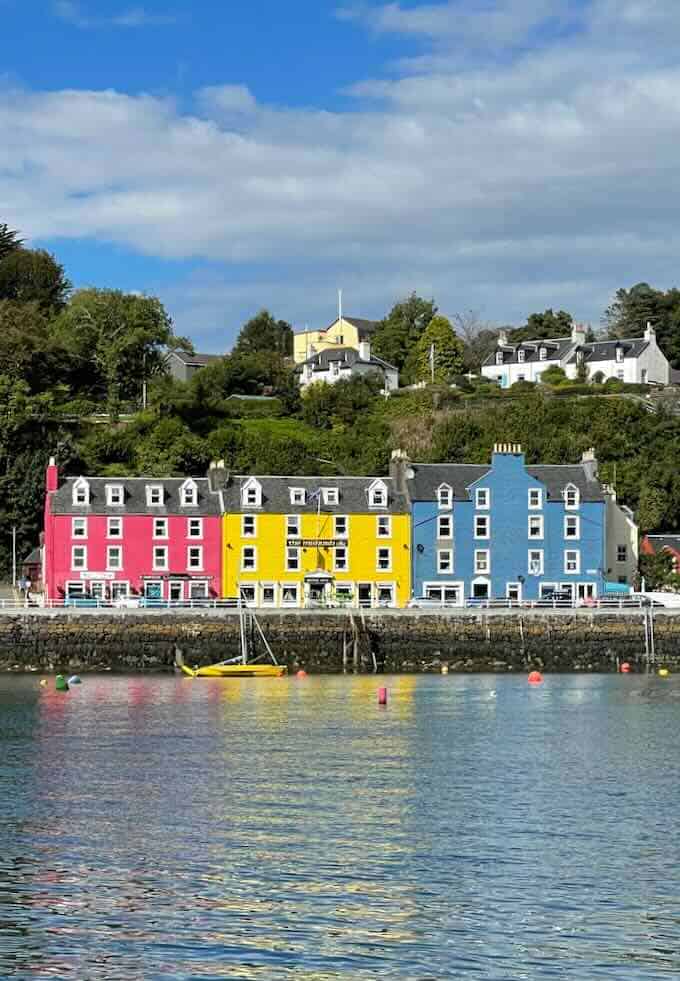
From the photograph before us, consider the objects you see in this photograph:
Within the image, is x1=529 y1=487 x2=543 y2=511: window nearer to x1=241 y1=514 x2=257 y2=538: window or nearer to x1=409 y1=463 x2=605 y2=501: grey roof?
x1=409 y1=463 x2=605 y2=501: grey roof

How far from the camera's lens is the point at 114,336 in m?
114

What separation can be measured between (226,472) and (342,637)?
15004 millimetres

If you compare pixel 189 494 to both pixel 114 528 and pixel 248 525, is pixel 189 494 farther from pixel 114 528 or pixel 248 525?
pixel 114 528

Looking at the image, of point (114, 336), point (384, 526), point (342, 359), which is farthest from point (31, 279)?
point (384, 526)

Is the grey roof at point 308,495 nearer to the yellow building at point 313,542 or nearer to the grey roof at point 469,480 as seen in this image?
the yellow building at point 313,542

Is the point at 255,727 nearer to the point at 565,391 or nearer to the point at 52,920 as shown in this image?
the point at 52,920

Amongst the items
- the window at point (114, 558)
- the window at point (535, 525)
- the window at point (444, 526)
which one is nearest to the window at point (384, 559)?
the window at point (444, 526)

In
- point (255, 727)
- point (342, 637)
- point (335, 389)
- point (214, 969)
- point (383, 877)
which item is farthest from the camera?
point (335, 389)

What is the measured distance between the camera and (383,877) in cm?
2869

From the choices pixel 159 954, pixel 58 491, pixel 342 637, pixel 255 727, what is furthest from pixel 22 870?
pixel 58 491

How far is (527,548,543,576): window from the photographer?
8250 cm

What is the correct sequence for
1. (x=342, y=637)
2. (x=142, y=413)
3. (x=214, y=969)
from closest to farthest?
(x=214, y=969), (x=342, y=637), (x=142, y=413)

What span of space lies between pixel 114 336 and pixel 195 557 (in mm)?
37943

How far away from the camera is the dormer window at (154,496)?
8100cm
